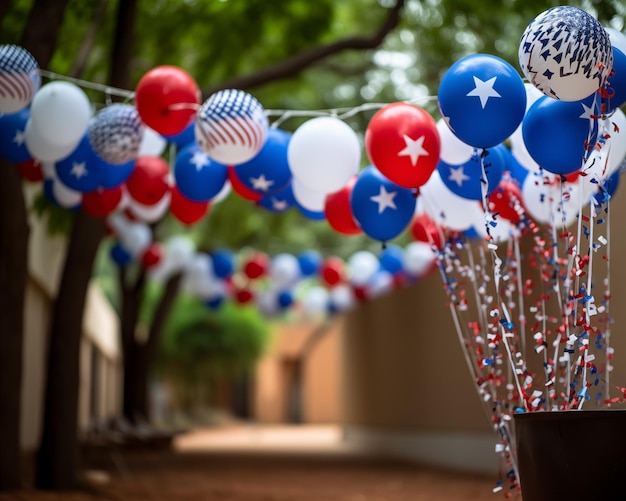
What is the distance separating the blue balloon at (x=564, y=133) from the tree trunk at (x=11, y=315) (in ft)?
13.4

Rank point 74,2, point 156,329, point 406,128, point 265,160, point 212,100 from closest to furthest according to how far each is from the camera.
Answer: point 406,128, point 212,100, point 265,160, point 74,2, point 156,329

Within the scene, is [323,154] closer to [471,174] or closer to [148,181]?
[471,174]

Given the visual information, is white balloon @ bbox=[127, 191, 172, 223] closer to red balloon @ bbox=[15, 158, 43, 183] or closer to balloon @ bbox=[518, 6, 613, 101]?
red balloon @ bbox=[15, 158, 43, 183]

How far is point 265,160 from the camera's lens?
499cm

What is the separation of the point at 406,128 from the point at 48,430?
4599 mm

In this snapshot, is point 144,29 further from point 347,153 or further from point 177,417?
point 177,417

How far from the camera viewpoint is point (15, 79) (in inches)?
182

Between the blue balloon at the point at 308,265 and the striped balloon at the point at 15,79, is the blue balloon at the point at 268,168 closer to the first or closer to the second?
the striped balloon at the point at 15,79

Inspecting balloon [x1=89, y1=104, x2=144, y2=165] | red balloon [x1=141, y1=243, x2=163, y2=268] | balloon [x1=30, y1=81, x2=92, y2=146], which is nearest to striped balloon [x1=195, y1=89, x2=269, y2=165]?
balloon [x1=89, y1=104, x2=144, y2=165]

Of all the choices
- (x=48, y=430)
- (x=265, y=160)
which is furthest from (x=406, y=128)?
(x=48, y=430)

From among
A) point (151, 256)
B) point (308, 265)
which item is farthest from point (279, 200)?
point (308, 265)

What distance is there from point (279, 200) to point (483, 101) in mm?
2292

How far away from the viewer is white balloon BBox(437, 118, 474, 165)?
4555 millimetres

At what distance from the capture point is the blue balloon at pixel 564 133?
381cm
